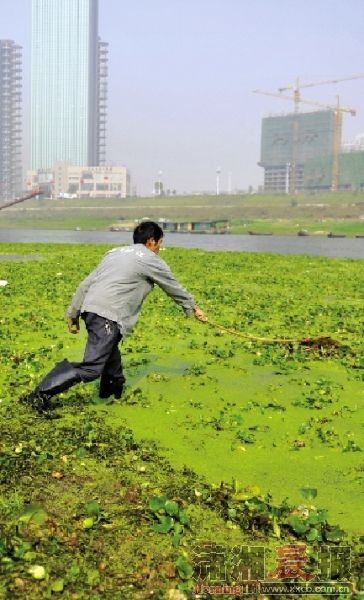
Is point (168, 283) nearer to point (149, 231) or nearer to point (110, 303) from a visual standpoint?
point (149, 231)

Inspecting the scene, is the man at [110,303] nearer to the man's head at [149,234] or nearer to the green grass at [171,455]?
the man's head at [149,234]

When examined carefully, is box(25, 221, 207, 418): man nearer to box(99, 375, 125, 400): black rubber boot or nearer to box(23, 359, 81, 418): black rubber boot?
box(23, 359, 81, 418): black rubber boot

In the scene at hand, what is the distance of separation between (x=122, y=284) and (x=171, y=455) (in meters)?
2.19

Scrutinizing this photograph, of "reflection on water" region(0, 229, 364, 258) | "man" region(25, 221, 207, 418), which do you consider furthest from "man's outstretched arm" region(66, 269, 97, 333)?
"reflection on water" region(0, 229, 364, 258)

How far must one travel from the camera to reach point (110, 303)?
7355mm

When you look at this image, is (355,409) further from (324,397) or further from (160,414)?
(160,414)

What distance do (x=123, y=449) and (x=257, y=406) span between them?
2.43m

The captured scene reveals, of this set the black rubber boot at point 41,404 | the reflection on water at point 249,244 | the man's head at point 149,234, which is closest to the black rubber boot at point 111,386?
the black rubber boot at point 41,404

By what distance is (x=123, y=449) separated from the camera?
6.43 m

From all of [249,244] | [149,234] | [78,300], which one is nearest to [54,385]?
[78,300]

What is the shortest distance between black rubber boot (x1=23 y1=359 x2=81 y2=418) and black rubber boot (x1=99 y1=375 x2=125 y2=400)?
808mm

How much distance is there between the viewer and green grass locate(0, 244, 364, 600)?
14.4 ft

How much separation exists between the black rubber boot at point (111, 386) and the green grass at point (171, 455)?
16 cm

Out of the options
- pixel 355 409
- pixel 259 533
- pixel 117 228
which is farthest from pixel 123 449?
pixel 117 228
